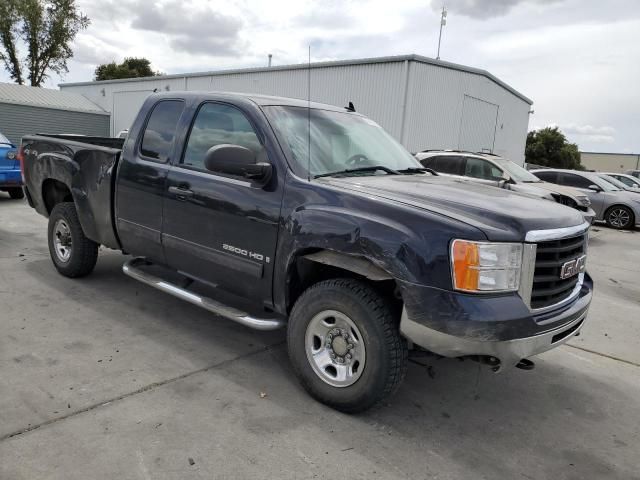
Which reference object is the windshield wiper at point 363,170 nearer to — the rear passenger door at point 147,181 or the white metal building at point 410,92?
the rear passenger door at point 147,181

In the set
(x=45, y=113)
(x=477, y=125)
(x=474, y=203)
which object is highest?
(x=477, y=125)

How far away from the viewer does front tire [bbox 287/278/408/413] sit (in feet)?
9.49

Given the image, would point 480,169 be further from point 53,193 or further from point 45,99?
point 45,99

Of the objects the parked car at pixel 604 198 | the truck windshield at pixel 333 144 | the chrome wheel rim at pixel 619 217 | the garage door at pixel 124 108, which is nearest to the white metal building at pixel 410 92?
the garage door at pixel 124 108

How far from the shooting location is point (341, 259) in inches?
121

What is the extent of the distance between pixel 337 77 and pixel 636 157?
255 feet

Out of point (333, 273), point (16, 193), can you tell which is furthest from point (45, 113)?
point (333, 273)

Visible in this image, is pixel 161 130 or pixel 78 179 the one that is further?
pixel 78 179

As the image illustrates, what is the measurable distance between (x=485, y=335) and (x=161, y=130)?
3184 millimetres

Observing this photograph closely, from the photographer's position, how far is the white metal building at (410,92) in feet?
58.7

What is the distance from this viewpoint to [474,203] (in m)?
3.00

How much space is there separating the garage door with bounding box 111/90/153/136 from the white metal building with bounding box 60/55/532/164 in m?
4.11

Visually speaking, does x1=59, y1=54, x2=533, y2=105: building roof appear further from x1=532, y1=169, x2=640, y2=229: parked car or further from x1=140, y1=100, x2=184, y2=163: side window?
x1=140, y1=100, x2=184, y2=163: side window

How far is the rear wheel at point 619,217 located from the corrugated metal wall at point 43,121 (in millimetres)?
29374
